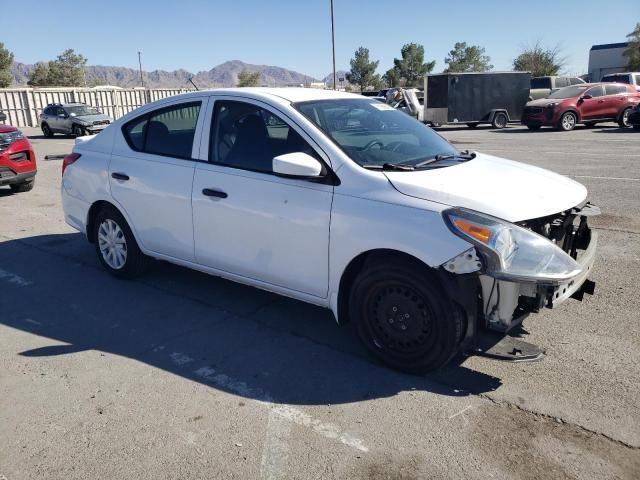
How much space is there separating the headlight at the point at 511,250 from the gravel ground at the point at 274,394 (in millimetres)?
754

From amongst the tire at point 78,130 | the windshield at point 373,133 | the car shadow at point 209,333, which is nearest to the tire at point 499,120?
the tire at point 78,130

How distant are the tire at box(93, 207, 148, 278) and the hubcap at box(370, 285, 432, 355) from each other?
2640mm

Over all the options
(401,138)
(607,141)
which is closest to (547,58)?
(607,141)

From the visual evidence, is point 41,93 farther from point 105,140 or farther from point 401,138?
point 401,138

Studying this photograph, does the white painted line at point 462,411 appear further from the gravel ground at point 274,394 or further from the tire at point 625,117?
the tire at point 625,117

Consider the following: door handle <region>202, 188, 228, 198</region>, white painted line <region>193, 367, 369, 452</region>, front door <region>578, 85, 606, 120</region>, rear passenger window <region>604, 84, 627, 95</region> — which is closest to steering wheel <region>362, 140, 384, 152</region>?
door handle <region>202, 188, 228, 198</region>

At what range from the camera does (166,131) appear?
4.77 meters

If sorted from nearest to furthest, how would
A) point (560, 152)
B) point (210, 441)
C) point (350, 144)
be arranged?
point (210, 441) → point (350, 144) → point (560, 152)

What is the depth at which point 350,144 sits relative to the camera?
3.79 m

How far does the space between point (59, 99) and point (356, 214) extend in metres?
38.4

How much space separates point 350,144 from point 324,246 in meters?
0.75

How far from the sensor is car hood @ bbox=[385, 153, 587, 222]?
318 cm

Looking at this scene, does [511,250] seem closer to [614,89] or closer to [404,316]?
[404,316]

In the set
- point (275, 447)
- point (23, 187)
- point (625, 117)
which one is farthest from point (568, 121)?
point (275, 447)
